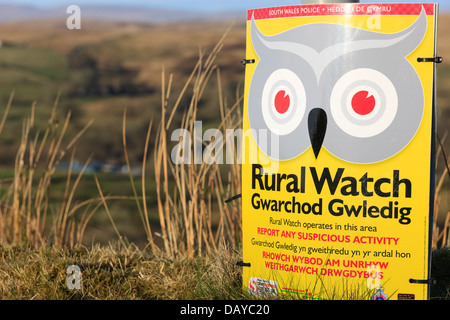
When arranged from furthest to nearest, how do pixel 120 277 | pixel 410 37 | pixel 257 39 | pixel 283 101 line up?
pixel 120 277 → pixel 257 39 → pixel 283 101 → pixel 410 37

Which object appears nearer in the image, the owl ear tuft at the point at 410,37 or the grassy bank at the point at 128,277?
the owl ear tuft at the point at 410,37

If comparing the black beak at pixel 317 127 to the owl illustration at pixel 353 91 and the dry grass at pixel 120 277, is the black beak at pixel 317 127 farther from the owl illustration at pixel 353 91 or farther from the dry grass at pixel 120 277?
the dry grass at pixel 120 277

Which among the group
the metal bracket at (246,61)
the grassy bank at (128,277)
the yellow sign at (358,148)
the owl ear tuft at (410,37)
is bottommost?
the grassy bank at (128,277)

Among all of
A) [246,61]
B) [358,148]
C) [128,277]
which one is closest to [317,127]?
[358,148]

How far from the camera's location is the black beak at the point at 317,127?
2.64 m

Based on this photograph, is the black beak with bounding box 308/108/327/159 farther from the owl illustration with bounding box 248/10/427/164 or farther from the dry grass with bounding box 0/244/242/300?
the dry grass with bounding box 0/244/242/300

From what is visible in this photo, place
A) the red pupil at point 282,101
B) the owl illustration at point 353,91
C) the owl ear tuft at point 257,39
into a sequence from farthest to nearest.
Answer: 1. the owl ear tuft at point 257,39
2. the red pupil at point 282,101
3. the owl illustration at point 353,91

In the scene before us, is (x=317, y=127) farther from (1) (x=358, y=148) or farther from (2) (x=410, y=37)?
(2) (x=410, y=37)

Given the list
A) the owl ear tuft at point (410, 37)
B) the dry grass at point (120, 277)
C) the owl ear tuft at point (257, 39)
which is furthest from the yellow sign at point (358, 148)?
the dry grass at point (120, 277)

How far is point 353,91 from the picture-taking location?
103 inches

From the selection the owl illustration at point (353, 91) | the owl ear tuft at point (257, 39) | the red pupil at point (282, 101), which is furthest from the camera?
the owl ear tuft at point (257, 39)

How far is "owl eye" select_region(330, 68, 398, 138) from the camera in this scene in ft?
8.52
